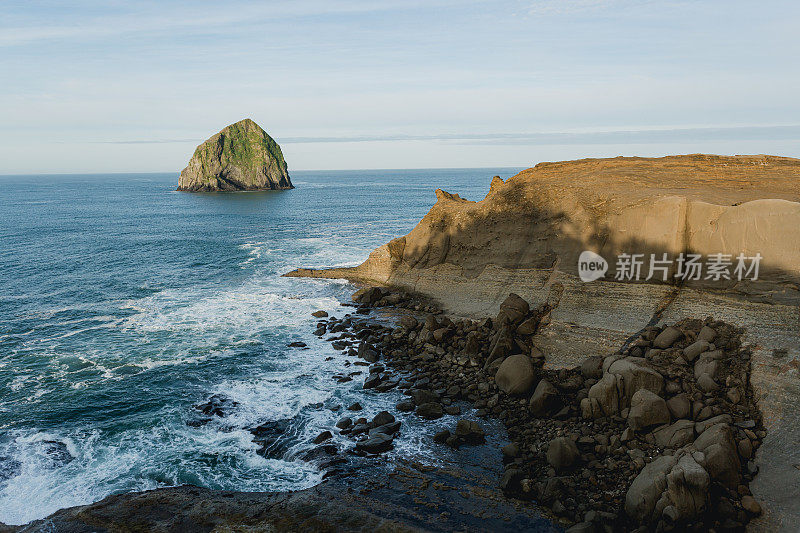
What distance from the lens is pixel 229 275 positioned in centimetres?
5394

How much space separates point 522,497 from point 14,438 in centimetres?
2229

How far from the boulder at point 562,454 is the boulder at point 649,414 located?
2945 mm

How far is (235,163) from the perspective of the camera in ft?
570

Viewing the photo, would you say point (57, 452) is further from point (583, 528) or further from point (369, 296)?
point (369, 296)

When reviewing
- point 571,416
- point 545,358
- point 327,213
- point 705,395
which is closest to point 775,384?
point 705,395

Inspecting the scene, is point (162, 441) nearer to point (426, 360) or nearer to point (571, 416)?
point (426, 360)

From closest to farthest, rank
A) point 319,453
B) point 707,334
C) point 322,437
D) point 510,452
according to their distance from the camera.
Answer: point 510,452 → point 319,453 → point 322,437 → point 707,334

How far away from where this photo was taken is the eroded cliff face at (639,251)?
20.7m

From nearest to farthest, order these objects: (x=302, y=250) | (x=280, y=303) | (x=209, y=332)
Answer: (x=209, y=332) < (x=280, y=303) < (x=302, y=250)

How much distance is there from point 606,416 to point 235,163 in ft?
562

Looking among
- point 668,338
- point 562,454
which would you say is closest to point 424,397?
point 562,454

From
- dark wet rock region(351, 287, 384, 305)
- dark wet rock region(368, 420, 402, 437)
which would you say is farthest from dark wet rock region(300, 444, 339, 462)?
dark wet rock region(351, 287, 384, 305)

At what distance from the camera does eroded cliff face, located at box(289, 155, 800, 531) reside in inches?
816

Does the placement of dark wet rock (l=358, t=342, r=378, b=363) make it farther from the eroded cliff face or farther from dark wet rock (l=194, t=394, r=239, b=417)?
dark wet rock (l=194, t=394, r=239, b=417)
